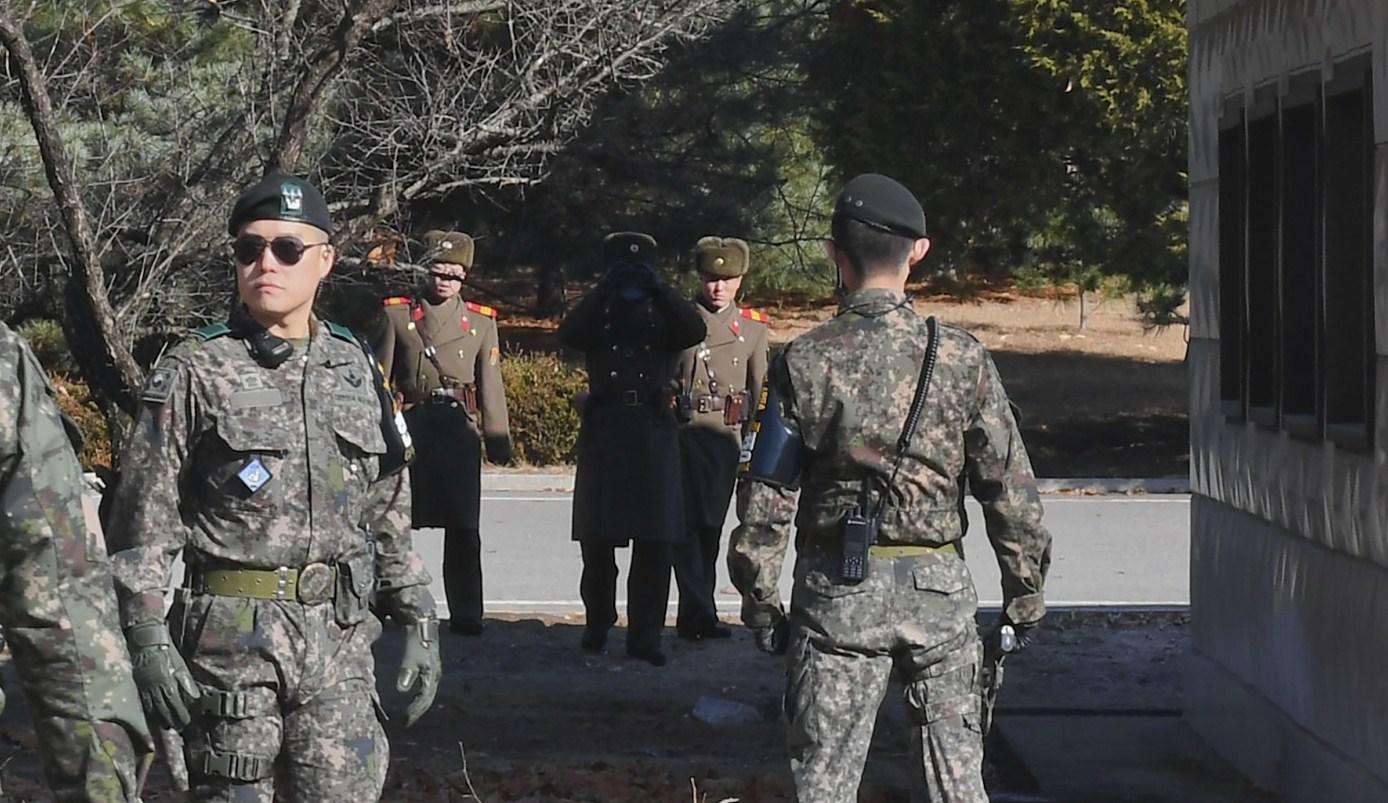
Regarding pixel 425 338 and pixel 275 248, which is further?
pixel 425 338

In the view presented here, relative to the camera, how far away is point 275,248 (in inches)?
185

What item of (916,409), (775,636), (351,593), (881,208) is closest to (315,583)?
(351,593)

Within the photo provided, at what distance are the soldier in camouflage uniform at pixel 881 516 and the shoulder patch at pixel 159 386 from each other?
1.35 meters

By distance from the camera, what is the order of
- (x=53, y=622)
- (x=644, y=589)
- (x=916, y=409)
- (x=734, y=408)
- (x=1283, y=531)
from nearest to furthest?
1. (x=53, y=622)
2. (x=916, y=409)
3. (x=1283, y=531)
4. (x=644, y=589)
5. (x=734, y=408)

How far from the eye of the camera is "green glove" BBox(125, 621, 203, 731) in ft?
13.6

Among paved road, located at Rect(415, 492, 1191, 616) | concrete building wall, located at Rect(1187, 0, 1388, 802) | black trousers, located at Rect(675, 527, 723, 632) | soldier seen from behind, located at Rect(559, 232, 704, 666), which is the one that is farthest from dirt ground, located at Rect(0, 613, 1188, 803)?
paved road, located at Rect(415, 492, 1191, 616)

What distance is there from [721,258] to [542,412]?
29.8ft

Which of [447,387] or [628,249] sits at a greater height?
[628,249]

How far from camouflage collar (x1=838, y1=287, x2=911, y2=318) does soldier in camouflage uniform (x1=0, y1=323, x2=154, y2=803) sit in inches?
94.5

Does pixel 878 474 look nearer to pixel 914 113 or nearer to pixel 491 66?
pixel 491 66

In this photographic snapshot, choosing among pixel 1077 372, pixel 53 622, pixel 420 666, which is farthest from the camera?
pixel 1077 372

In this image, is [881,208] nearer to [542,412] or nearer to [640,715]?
[640,715]

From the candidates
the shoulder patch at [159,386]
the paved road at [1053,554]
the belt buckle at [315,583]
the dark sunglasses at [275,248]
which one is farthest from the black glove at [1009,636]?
the paved road at [1053,554]

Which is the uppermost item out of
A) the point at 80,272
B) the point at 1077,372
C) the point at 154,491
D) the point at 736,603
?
the point at 80,272
